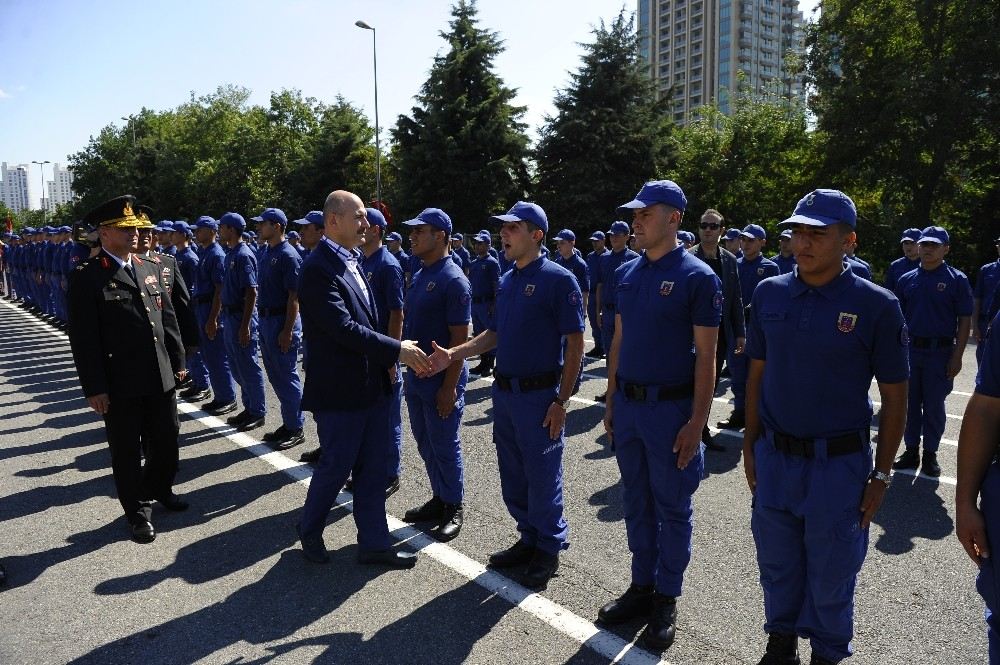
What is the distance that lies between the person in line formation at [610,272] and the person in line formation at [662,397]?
22.0 feet

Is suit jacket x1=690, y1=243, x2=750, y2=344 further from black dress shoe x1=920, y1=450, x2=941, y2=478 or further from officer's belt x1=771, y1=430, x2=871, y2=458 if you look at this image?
officer's belt x1=771, y1=430, x2=871, y2=458

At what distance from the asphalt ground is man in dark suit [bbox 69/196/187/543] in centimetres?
35

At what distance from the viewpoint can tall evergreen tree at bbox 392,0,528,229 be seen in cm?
3216

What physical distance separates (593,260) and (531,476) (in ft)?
28.3

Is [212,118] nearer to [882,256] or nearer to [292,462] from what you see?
[882,256]

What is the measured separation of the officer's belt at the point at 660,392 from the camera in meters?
3.49

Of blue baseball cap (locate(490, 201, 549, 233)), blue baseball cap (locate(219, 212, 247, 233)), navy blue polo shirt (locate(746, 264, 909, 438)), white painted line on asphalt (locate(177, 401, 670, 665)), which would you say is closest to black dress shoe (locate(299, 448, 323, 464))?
white painted line on asphalt (locate(177, 401, 670, 665))

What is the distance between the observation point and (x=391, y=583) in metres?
4.08

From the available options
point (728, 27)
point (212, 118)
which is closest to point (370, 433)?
point (212, 118)

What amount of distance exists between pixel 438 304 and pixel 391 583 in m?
1.88

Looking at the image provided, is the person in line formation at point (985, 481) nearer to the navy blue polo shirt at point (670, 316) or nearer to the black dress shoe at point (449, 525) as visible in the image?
the navy blue polo shirt at point (670, 316)

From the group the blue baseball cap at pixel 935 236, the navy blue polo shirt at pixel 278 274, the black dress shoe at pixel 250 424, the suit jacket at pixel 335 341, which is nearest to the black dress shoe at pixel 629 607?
the suit jacket at pixel 335 341

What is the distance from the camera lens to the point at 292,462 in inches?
251

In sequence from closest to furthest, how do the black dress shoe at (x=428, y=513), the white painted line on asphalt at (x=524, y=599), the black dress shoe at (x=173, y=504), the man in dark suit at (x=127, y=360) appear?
the white painted line on asphalt at (x=524, y=599) → the man in dark suit at (x=127, y=360) → the black dress shoe at (x=428, y=513) → the black dress shoe at (x=173, y=504)
